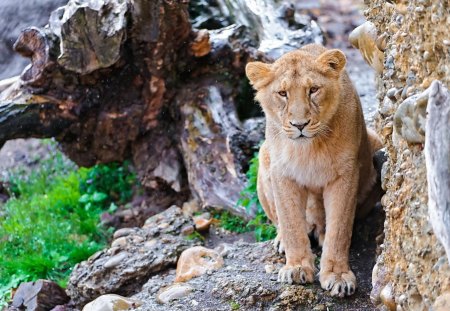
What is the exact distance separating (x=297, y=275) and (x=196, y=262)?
1143 mm

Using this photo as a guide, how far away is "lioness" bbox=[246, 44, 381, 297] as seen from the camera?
5.70m

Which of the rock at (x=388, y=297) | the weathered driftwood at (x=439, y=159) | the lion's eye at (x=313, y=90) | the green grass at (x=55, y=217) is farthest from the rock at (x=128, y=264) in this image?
the weathered driftwood at (x=439, y=159)

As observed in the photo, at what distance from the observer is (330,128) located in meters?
5.84

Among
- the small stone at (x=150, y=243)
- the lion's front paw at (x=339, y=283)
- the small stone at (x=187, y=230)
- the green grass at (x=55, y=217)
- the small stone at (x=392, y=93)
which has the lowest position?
the green grass at (x=55, y=217)

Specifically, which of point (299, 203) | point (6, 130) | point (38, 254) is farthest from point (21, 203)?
point (299, 203)

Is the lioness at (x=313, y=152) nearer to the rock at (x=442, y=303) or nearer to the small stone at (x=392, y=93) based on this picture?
the small stone at (x=392, y=93)

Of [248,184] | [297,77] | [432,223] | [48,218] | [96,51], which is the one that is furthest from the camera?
[48,218]

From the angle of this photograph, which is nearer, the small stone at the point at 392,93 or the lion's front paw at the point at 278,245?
the small stone at the point at 392,93

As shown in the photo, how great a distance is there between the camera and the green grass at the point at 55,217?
8.20m

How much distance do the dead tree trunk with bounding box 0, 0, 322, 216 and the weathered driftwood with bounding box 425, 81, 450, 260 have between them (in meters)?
4.39

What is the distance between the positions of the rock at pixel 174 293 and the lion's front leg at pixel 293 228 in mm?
684

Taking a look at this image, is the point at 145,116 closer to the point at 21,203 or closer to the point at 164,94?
the point at 164,94

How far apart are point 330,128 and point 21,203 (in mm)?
4877

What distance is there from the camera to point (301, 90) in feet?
18.7
